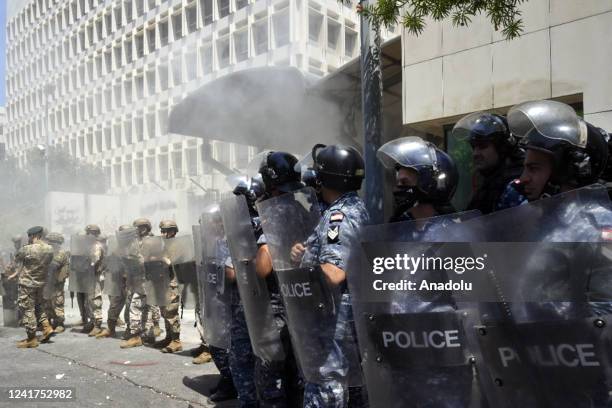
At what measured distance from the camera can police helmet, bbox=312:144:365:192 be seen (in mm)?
2514

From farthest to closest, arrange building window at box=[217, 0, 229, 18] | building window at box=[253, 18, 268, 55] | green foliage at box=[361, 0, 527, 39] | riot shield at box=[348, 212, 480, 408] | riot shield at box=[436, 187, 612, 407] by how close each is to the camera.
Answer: building window at box=[217, 0, 229, 18], building window at box=[253, 18, 268, 55], green foliage at box=[361, 0, 527, 39], riot shield at box=[348, 212, 480, 408], riot shield at box=[436, 187, 612, 407]

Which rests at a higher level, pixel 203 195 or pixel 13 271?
pixel 203 195

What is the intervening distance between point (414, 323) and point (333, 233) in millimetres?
618

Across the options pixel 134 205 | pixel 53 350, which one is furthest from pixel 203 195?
pixel 53 350

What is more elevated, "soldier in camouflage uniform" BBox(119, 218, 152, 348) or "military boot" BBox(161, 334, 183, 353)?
"soldier in camouflage uniform" BBox(119, 218, 152, 348)

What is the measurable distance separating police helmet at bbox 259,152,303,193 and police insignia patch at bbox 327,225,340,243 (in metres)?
0.73

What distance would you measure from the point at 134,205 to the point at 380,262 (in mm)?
25915

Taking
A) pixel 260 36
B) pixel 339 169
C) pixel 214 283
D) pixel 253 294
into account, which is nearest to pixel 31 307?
pixel 214 283

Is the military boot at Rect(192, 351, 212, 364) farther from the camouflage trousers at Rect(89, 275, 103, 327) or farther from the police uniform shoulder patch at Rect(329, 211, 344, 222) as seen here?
the police uniform shoulder patch at Rect(329, 211, 344, 222)

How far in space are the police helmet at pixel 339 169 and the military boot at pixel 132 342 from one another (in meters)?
4.68

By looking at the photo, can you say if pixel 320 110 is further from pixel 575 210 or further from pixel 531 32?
pixel 575 210

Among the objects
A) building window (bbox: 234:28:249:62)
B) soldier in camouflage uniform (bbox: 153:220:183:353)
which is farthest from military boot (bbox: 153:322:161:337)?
building window (bbox: 234:28:249:62)

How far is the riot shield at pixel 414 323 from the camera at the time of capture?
5.68ft

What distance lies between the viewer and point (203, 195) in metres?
22.8
